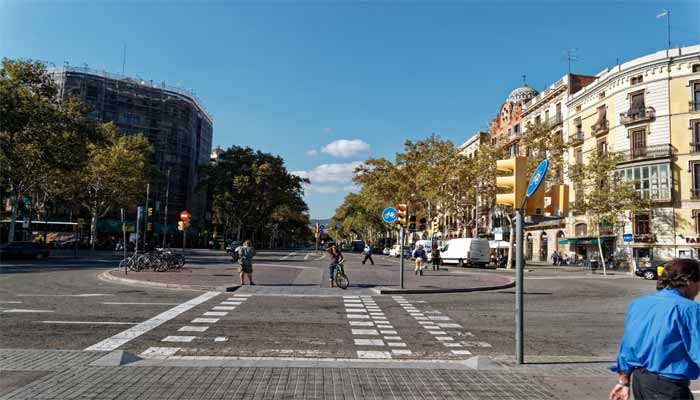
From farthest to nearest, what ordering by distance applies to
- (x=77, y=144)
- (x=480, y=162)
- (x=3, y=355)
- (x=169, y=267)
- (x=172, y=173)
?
(x=172, y=173) → (x=480, y=162) → (x=77, y=144) → (x=169, y=267) → (x=3, y=355)

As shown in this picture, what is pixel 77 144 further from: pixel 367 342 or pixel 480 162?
pixel 367 342

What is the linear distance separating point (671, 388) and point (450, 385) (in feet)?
9.90

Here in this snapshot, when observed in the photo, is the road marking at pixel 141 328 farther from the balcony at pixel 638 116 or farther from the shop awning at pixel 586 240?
the shop awning at pixel 586 240

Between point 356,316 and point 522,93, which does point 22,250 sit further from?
point 522,93

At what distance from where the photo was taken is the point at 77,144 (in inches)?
1387

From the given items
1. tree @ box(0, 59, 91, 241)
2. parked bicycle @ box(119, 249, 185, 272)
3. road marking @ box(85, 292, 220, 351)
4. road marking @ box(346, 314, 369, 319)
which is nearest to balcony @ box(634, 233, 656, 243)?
parked bicycle @ box(119, 249, 185, 272)

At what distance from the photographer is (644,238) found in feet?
124

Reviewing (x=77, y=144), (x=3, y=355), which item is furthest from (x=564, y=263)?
(x=3, y=355)

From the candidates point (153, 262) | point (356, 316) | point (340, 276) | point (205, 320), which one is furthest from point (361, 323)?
point (153, 262)

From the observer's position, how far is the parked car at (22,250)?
32.0m

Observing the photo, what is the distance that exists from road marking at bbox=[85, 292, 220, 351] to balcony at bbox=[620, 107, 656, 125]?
126 ft

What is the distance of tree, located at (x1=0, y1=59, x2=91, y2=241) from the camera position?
30.9 m

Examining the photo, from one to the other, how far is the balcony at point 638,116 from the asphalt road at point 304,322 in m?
28.0

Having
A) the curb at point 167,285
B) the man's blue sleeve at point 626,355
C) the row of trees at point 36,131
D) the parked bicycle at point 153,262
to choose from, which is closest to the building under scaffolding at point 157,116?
the row of trees at point 36,131
